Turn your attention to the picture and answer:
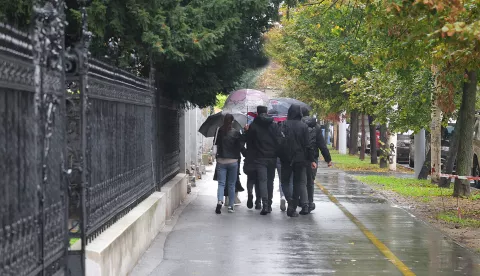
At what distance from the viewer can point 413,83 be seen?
2084 cm

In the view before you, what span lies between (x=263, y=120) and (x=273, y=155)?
2.16 feet

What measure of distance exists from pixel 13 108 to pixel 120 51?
790cm

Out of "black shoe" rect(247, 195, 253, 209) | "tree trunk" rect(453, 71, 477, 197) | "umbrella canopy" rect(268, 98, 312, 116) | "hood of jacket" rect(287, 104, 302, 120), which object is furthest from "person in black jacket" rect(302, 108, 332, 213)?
"tree trunk" rect(453, 71, 477, 197)

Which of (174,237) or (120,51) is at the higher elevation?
(120,51)

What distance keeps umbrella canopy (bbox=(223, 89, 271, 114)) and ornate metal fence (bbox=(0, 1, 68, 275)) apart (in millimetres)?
11670

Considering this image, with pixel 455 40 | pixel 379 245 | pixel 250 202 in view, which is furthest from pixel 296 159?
pixel 455 40

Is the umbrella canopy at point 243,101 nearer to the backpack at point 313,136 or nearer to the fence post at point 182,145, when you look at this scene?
the fence post at point 182,145

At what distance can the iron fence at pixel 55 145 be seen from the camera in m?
5.04

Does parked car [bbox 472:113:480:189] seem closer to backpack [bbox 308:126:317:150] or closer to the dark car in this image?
backpack [bbox 308:126:317:150]

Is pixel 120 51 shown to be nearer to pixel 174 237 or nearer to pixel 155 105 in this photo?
pixel 155 105

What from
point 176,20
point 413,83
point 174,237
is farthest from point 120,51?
point 413,83

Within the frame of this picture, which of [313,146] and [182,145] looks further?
[182,145]

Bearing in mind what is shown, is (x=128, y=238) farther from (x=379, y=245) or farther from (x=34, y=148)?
(x=379, y=245)

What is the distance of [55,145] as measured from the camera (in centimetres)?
641
